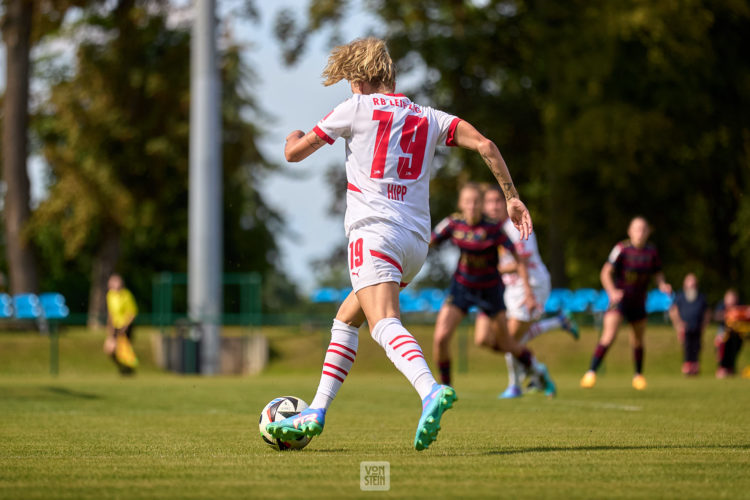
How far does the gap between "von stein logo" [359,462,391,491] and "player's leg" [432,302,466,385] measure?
6394mm

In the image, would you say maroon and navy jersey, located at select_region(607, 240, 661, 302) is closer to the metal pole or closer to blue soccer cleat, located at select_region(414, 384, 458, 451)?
blue soccer cleat, located at select_region(414, 384, 458, 451)

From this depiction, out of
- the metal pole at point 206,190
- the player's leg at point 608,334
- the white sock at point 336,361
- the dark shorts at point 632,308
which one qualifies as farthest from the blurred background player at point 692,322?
the white sock at point 336,361

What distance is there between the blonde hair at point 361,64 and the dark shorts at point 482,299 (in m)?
5.79

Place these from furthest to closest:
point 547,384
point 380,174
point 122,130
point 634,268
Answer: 1. point 122,130
2. point 634,268
3. point 547,384
4. point 380,174

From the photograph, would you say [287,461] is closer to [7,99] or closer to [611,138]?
[611,138]

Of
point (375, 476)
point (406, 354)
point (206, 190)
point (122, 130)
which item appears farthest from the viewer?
point (122, 130)

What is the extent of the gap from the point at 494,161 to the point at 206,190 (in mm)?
20399

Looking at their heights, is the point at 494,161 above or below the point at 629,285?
above

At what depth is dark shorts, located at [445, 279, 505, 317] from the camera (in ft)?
39.2

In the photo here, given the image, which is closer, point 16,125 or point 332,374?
point 332,374

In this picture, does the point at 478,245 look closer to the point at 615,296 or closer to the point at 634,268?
the point at 615,296

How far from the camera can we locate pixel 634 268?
48.5 feet

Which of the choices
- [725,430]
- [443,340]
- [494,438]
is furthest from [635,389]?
[494,438]

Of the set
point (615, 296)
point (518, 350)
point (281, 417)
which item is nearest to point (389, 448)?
point (281, 417)
